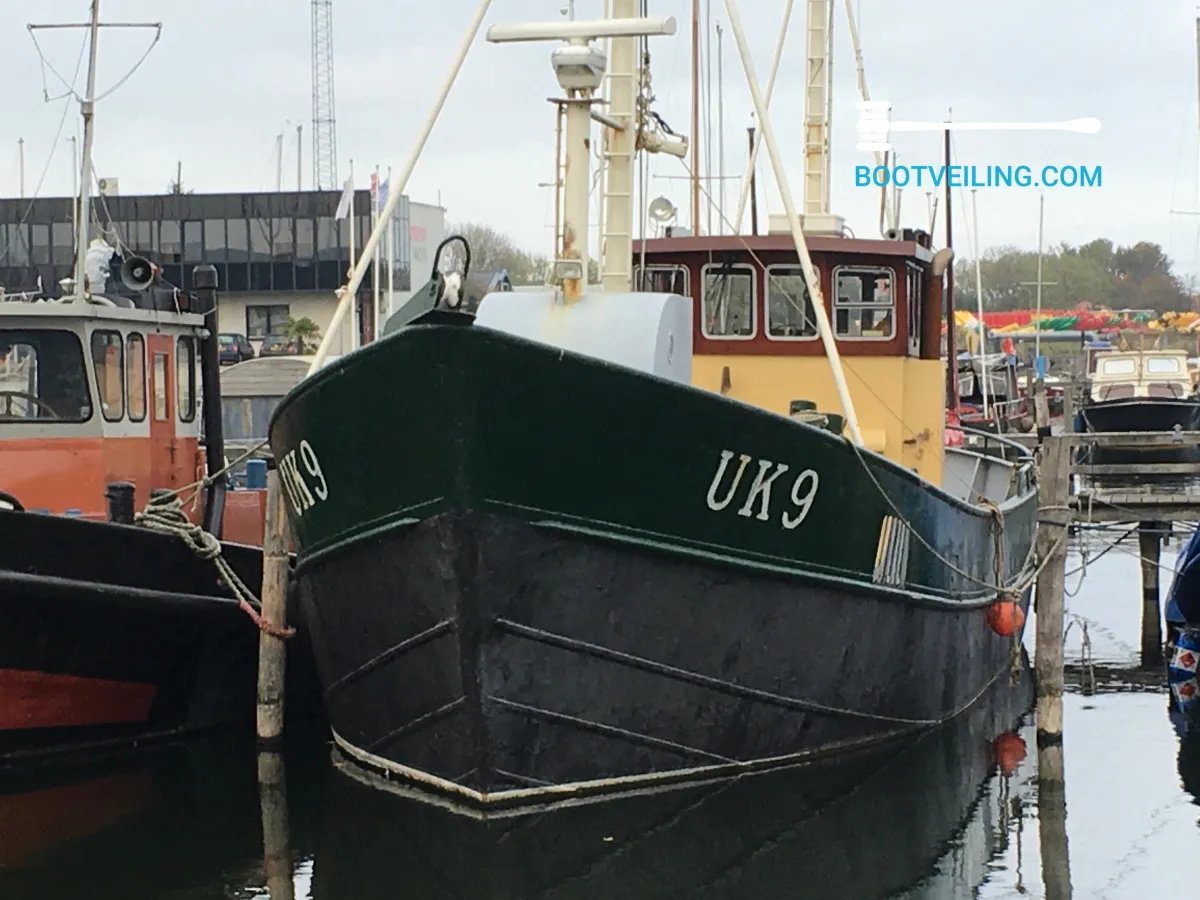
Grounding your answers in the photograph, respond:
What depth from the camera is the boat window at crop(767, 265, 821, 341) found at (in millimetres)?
12922

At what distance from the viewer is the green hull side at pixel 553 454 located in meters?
9.16

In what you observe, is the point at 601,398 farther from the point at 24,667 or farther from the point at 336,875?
the point at 24,667

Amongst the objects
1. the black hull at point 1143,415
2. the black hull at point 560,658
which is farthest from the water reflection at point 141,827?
the black hull at point 1143,415

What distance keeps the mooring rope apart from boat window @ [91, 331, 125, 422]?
37.5 inches

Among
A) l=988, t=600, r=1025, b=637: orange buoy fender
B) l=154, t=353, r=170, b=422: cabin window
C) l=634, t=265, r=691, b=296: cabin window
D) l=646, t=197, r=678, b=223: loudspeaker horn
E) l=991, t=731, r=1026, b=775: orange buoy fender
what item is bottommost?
l=991, t=731, r=1026, b=775: orange buoy fender

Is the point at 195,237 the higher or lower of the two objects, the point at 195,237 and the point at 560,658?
the higher

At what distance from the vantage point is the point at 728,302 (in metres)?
13.1

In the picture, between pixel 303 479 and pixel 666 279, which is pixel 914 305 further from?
pixel 303 479

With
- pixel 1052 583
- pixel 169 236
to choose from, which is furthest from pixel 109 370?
pixel 169 236

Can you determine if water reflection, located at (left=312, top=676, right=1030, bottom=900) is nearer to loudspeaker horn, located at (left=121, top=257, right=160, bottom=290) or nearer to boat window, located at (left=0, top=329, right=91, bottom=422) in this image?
boat window, located at (left=0, top=329, right=91, bottom=422)

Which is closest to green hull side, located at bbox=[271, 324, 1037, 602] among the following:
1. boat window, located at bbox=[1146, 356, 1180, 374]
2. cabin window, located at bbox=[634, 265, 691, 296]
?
cabin window, located at bbox=[634, 265, 691, 296]

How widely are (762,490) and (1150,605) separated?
31.4 feet

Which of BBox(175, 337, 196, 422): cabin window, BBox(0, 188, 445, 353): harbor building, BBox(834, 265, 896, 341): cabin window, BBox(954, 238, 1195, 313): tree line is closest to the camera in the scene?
BBox(834, 265, 896, 341): cabin window

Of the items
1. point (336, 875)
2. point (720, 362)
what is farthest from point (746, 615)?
point (720, 362)
